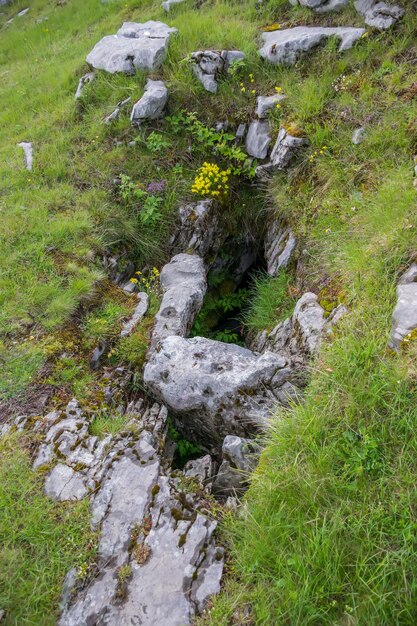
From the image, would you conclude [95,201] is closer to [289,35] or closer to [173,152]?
[173,152]

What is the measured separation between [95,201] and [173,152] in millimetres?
1765

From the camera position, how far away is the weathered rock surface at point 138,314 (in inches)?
238

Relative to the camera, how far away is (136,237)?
7410mm

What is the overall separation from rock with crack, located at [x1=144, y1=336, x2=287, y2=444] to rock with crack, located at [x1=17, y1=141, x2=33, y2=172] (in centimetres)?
499

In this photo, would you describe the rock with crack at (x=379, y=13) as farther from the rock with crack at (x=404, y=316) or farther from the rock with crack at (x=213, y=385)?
the rock with crack at (x=213, y=385)

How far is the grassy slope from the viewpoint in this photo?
317 centimetres

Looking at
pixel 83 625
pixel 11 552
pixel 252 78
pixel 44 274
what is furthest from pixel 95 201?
pixel 83 625

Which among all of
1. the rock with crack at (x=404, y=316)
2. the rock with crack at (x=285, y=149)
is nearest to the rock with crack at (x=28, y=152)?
the rock with crack at (x=285, y=149)

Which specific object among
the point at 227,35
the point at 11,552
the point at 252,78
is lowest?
the point at 11,552

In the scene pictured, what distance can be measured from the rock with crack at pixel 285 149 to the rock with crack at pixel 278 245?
0.92 meters

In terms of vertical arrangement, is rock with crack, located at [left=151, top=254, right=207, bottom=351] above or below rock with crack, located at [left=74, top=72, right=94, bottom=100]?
below

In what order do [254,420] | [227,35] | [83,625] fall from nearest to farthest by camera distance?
[83,625]
[254,420]
[227,35]

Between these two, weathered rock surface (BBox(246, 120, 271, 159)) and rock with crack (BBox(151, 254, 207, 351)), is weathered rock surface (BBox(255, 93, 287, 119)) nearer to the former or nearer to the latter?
weathered rock surface (BBox(246, 120, 271, 159))

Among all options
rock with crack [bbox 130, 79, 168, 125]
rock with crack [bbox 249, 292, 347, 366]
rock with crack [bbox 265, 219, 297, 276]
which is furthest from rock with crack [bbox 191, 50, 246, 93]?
rock with crack [bbox 249, 292, 347, 366]
